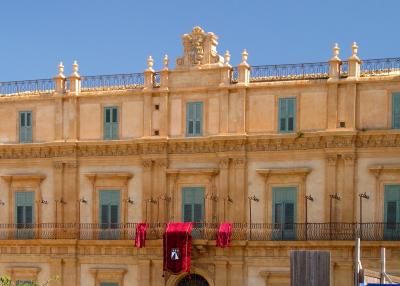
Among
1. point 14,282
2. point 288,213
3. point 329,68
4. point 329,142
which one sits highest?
point 329,68

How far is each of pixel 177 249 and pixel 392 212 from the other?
9607 mm

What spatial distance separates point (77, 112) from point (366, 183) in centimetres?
1437

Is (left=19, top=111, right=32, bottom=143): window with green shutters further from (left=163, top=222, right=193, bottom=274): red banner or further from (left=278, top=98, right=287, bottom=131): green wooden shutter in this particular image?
(left=278, top=98, right=287, bottom=131): green wooden shutter

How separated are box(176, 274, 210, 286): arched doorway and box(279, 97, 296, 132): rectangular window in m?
7.81

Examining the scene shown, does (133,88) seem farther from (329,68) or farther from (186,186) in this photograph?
(329,68)

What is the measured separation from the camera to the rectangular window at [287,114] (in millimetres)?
42500

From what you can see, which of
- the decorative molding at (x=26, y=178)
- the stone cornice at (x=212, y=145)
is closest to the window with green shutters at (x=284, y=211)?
the stone cornice at (x=212, y=145)

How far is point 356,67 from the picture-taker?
41500 millimetres

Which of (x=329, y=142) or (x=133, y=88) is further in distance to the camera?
(x=133, y=88)

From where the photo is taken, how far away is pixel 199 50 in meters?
44.2

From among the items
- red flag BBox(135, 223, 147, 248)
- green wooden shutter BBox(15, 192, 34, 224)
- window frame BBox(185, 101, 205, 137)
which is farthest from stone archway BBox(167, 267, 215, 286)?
green wooden shutter BBox(15, 192, 34, 224)

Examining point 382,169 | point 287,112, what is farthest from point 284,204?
point 382,169

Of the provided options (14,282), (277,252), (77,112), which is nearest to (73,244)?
(14,282)

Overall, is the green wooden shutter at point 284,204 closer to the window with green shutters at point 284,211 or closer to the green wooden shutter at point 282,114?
the window with green shutters at point 284,211
